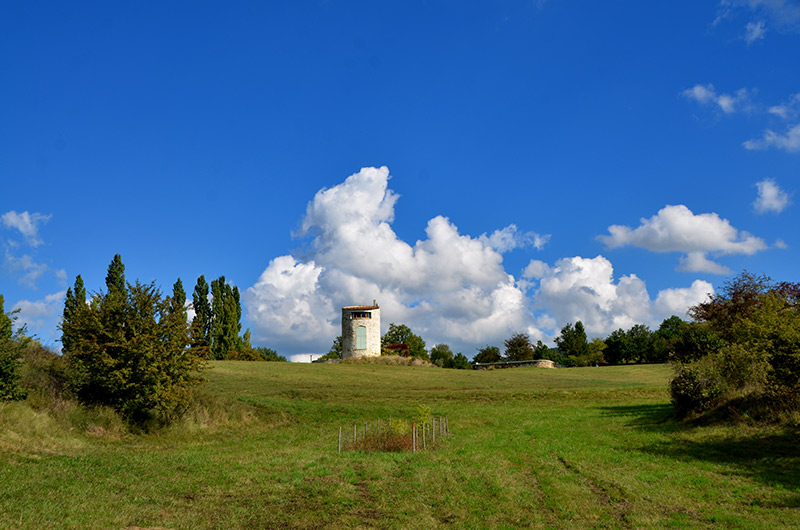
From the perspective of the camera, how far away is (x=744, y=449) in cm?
1933

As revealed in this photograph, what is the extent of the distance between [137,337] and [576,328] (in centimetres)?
10885

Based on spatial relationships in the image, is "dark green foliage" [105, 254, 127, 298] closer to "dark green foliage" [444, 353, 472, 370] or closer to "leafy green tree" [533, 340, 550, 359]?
"dark green foliage" [444, 353, 472, 370]

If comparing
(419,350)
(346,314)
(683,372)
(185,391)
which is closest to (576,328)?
(419,350)

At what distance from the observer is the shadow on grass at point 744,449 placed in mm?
15641

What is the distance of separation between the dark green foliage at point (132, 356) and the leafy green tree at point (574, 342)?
3881 inches

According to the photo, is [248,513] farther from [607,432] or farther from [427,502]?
[607,432]

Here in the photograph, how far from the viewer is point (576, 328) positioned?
121062mm

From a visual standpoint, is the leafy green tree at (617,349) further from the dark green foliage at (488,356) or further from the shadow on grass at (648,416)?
the shadow on grass at (648,416)

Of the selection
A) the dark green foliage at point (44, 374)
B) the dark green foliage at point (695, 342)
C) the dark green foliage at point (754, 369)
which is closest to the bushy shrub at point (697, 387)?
the dark green foliage at point (754, 369)

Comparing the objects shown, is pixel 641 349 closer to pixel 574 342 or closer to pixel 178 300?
pixel 574 342

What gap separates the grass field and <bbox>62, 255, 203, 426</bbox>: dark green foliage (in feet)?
5.65

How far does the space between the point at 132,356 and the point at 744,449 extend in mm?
24121

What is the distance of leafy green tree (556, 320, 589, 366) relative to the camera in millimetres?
117062

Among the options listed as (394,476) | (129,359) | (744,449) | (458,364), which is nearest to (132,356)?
(129,359)
